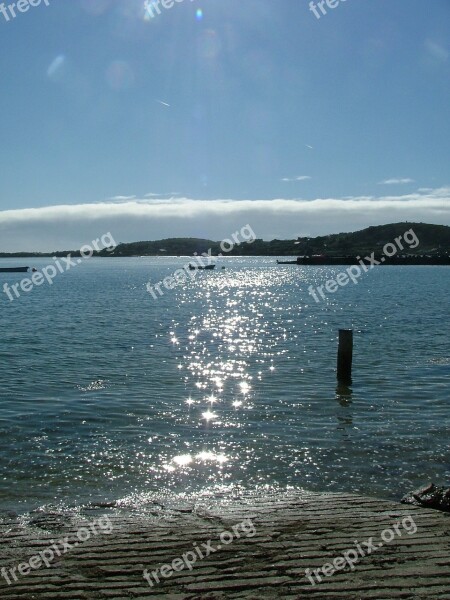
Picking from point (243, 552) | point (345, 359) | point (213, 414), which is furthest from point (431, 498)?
point (345, 359)

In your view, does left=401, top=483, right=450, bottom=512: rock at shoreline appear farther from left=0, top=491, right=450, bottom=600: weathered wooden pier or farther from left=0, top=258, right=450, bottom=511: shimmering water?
left=0, top=258, right=450, bottom=511: shimmering water

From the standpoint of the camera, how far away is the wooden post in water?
898 inches

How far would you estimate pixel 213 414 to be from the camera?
1773 centimetres

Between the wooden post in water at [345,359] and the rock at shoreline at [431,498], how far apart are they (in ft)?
41.2

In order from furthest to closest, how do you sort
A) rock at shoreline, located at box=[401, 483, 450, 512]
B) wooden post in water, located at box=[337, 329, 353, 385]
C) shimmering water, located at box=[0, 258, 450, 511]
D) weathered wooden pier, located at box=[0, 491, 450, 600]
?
wooden post in water, located at box=[337, 329, 353, 385] → shimmering water, located at box=[0, 258, 450, 511] → rock at shoreline, located at box=[401, 483, 450, 512] → weathered wooden pier, located at box=[0, 491, 450, 600]

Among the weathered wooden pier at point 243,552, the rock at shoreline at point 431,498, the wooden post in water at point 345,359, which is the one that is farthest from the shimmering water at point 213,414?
the weathered wooden pier at point 243,552

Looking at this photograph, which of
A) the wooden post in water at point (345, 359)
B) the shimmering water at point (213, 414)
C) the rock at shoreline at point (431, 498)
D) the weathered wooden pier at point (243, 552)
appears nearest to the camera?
the weathered wooden pier at point (243, 552)

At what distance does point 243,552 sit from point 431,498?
3.43 meters

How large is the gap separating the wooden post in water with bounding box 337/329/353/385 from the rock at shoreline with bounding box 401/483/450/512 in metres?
12.6

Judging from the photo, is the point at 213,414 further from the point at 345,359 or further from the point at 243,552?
the point at 243,552

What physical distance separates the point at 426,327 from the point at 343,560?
3561cm

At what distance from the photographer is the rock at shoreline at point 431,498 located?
930cm

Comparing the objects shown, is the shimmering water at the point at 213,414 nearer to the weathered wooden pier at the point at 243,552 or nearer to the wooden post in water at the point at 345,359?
the wooden post in water at the point at 345,359

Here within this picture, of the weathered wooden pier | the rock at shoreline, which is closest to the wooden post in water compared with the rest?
the rock at shoreline
